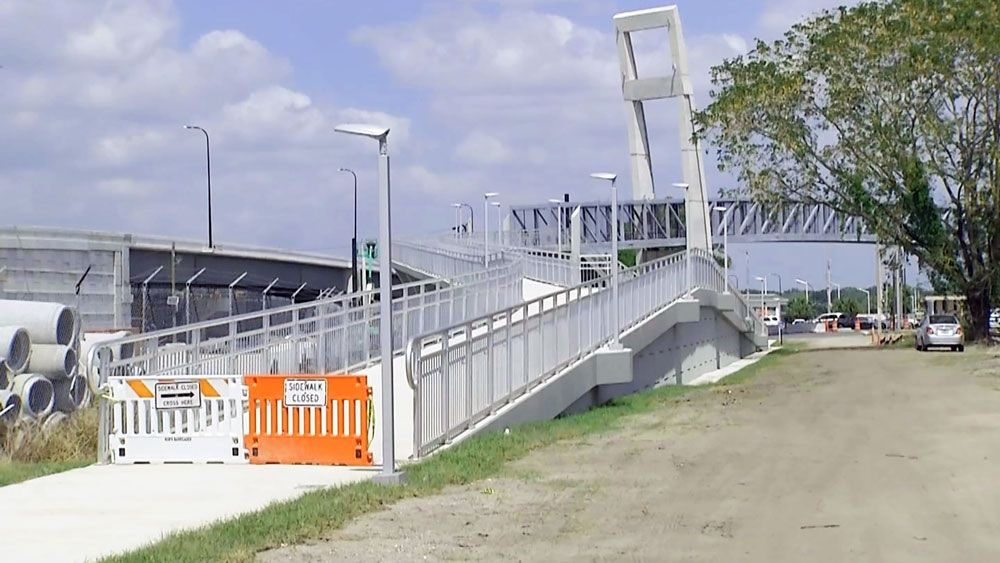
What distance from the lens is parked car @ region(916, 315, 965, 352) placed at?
5125cm

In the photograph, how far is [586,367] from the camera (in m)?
26.3

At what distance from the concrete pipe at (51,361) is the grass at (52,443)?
8.22 ft

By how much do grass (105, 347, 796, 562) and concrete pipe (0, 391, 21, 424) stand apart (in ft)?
21.7

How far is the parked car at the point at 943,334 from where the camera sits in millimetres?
51250

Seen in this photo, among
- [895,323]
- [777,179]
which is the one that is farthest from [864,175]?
[895,323]

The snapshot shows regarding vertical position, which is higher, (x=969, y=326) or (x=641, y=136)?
(x=641, y=136)

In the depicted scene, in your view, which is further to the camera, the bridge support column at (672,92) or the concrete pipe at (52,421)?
the bridge support column at (672,92)

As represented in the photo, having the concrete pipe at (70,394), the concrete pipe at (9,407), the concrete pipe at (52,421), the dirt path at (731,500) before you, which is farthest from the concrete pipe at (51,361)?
the dirt path at (731,500)

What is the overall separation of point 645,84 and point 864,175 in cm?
1859

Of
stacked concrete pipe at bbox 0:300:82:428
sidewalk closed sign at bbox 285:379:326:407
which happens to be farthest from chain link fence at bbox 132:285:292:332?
sidewalk closed sign at bbox 285:379:326:407

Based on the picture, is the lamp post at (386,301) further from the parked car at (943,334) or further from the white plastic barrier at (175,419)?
the parked car at (943,334)

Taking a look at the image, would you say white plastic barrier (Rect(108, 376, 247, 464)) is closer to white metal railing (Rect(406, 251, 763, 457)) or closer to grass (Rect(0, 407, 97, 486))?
grass (Rect(0, 407, 97, 486))

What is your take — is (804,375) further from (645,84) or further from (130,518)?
(645,84)

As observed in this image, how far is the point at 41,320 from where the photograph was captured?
22.3 meters
